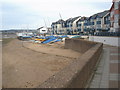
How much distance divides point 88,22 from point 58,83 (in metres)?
64.4

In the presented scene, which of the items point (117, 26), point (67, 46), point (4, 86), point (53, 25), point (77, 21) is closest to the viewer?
point (4, 86)

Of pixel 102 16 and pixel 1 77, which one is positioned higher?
pixel 102 16

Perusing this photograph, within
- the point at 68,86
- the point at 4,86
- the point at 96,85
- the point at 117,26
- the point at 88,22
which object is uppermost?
the point at 88,22

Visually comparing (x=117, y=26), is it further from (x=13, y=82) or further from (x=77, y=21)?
(x=77, y=21)

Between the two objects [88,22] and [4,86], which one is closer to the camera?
[4,86]

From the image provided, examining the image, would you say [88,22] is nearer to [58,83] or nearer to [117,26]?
[117,26]

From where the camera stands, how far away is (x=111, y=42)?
19109 millimetres

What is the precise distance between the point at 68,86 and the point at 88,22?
64.5 metres

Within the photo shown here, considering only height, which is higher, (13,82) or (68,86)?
(68,86)

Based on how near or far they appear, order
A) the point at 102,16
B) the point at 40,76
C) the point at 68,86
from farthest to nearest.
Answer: the point at 102,16, the point at 40,76, the point at 68,86

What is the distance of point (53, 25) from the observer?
309 feet

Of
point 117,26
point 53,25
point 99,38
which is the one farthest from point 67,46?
point 53,25

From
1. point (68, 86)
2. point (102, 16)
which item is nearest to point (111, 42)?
point (68, 86)

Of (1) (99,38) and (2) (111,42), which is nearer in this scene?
(2) (111,42)
